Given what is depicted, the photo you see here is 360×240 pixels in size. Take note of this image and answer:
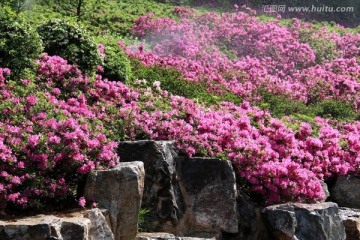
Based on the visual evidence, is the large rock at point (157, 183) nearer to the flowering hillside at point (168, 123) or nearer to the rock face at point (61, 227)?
the flowering hillside at point (168, 123)

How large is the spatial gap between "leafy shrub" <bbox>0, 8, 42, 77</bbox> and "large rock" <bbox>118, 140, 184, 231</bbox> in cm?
294

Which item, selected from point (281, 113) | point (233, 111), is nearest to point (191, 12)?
point (281, 113)

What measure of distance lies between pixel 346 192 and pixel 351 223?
1.04 meters

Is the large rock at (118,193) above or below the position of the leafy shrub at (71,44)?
below

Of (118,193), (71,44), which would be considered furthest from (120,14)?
(118,193)

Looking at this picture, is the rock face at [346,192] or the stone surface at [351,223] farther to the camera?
the rock face at [346,192]

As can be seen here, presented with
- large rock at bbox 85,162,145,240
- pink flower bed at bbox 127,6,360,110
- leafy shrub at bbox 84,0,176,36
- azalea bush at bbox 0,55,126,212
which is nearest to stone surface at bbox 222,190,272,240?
large rock at bbox 85,162,145,240

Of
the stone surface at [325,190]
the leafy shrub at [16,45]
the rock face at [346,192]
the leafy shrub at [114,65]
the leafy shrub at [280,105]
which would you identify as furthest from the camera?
the leafy shrub at [280,105]

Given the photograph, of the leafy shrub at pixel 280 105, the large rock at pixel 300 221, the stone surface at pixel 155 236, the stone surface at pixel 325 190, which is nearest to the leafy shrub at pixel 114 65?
the leafy shrub at pixel 280 105

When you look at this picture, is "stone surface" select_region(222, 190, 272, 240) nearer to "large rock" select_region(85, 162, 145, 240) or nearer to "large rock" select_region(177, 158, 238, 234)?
"large rock" select_region(177, 158, 238, 234)

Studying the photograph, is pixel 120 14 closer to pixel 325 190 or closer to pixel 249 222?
pixel 325 190

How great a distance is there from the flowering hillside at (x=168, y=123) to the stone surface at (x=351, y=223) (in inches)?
33.1

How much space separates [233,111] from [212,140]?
2.65 meters

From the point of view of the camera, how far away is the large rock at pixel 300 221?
996cm
